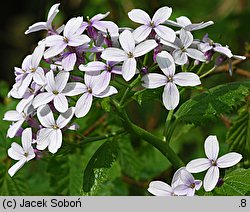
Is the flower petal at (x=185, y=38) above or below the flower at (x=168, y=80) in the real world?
above

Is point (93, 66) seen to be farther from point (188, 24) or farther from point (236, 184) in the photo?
point (236, 184)

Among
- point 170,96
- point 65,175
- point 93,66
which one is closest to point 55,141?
point 93,66

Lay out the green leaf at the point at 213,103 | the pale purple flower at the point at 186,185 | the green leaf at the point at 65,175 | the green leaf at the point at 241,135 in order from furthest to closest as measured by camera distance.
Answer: the green leaf at the point at 65,175 → the green leaf at the point at 241,135 → the green leaf at the point at 213,103 → the pale purple flower at the point at 186,185

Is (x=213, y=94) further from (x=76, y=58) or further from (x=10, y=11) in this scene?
(x=10, y=11)

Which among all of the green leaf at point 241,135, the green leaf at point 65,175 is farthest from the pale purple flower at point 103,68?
the green leaf at point 65,175

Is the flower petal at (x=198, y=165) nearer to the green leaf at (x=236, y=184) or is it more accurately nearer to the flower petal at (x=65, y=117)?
the green leaf at (x=236, y=184)

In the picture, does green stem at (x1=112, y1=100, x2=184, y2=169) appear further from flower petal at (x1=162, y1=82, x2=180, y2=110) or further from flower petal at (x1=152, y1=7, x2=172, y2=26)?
flower petal at (x1=152, y1=7, x2=172, y2=26)

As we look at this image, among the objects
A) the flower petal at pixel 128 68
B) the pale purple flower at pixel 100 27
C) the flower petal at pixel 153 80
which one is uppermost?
the pale purple flower at pixel 100 27

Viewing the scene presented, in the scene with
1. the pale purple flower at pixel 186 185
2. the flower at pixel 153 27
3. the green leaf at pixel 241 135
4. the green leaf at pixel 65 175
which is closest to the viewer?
the pale purple flower at pixel 186 185
